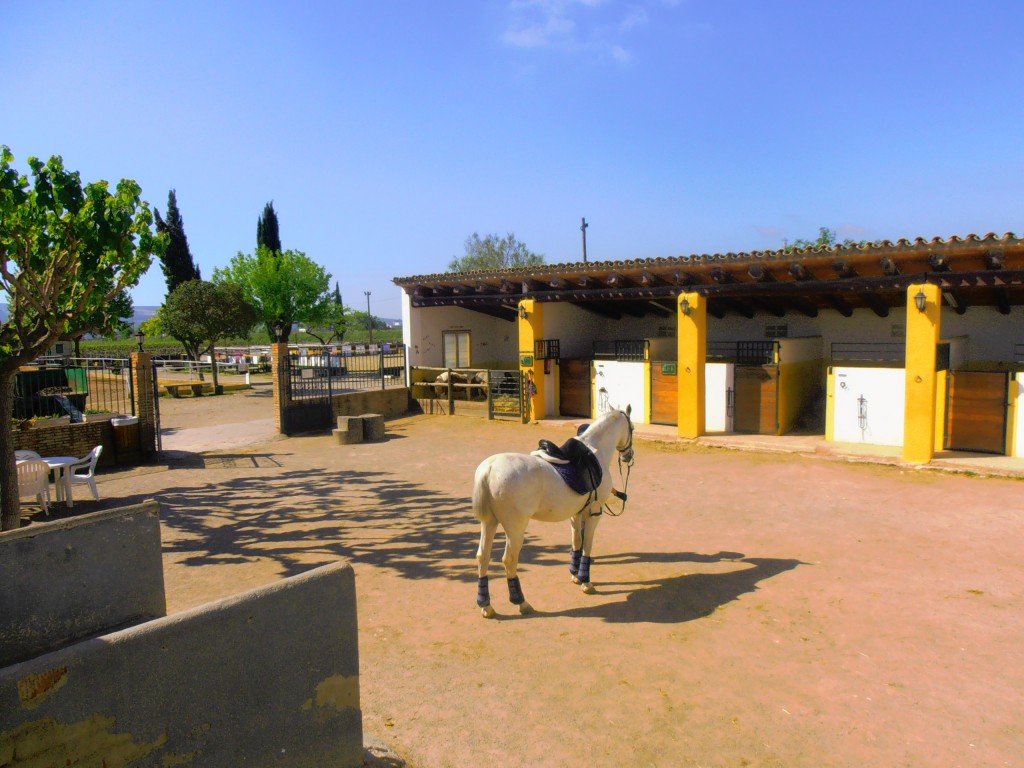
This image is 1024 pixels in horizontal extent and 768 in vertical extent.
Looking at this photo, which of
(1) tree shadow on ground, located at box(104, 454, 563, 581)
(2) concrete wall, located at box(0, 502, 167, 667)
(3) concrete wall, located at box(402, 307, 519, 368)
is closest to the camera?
(2) concrete wall, located at box(0, 502, 167, 667)

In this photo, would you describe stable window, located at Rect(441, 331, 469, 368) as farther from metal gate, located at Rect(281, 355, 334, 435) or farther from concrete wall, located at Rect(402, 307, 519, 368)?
metal gate, located at Rect(281, 355, 334, 435)

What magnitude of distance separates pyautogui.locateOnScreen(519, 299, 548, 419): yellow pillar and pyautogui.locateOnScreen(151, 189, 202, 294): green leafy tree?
27.2 m

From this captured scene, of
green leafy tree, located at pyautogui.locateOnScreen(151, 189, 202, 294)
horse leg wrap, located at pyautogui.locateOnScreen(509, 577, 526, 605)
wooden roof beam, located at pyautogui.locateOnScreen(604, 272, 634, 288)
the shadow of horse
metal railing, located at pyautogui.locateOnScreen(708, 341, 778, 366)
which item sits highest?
green leafy tree, located at pyautogui.locateOnScreen(151, 189, 202, 294)

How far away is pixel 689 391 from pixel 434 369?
843 centimetres

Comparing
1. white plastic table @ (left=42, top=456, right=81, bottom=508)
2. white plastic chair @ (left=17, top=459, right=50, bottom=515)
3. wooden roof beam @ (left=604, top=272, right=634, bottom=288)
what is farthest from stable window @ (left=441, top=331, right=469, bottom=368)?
white plastic chair @ (left=17, top=459, right=50, bottom=515)

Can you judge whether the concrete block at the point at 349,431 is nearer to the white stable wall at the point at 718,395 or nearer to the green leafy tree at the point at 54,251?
the green leafy tree at the point at 54,251

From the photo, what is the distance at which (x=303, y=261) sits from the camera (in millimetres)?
36531

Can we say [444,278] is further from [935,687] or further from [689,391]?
[935,687]

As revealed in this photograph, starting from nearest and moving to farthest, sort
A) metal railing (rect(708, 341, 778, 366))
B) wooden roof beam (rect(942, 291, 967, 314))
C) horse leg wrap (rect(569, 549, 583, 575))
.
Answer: horse leg wrap (rect(569, 549, 583, 575)) < wooden roof beam (rect(942, 291, 967, 314)) < metal railing (rect(708, 341, 778, 366))

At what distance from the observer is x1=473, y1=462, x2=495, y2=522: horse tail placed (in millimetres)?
5852

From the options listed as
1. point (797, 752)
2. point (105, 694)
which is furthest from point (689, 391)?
point (105, 694)

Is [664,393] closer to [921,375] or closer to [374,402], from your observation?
[921,375]

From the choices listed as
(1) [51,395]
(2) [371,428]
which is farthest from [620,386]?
(1) [51,395]

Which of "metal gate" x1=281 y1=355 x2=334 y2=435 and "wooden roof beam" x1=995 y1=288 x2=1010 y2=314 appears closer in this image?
"wooden roof beam" x1=995 y1=288 x2=1010 y2=314
